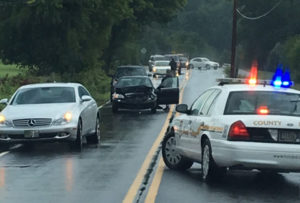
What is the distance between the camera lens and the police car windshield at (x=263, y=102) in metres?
11.4

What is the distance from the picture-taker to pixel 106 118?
27000mm

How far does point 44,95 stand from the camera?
17875 millimetres

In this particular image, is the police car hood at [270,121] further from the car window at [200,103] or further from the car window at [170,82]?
the car window at [170,82]

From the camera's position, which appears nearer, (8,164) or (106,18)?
(8,164)

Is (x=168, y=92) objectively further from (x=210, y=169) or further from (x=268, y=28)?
(x=268, y=28)

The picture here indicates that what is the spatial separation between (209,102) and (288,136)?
165 cm

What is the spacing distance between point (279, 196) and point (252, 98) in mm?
1672

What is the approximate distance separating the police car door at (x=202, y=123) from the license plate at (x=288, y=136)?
3.68 feet

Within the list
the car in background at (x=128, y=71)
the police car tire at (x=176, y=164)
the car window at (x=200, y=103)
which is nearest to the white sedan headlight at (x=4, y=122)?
the police car tire at (x=176, y=164)

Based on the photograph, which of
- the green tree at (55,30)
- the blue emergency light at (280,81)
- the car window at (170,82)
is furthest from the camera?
the green tree at (55,30)

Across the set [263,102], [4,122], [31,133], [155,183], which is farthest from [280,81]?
[4,122]

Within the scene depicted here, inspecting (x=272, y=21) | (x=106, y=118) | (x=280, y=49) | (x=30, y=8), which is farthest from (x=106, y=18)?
(x=272, y=21)

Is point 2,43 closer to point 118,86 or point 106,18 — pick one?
A: point 106,18

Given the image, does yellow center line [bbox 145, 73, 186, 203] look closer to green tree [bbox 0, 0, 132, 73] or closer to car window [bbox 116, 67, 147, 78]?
green tree [bbox 0, 0, 132, 73]
